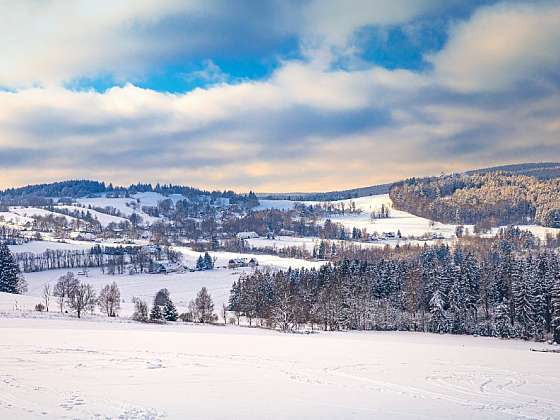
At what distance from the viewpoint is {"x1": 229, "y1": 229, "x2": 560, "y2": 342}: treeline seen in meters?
75.9

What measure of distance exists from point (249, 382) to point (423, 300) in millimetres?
70875

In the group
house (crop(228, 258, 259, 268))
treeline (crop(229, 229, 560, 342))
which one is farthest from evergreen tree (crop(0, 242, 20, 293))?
house (crop(228, 258, 259, 268))

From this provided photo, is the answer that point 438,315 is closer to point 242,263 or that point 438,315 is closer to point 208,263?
point 242,263

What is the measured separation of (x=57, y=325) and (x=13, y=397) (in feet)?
118

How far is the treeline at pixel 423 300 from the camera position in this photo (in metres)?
75.9

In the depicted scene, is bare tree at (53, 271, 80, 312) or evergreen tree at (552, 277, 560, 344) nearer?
evergreen tree at (552, 277, 560, 344)

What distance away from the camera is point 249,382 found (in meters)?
23.6

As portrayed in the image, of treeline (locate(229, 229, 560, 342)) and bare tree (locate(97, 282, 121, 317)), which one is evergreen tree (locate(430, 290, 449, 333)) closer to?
treeline (locate(229, 229, 560, 342))

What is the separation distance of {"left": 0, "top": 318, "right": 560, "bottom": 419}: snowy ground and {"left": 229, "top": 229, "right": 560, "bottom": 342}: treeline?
1513 inches

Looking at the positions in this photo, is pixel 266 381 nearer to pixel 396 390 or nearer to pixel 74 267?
pixel 396 390

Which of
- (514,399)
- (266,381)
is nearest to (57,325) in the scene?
(266,381)

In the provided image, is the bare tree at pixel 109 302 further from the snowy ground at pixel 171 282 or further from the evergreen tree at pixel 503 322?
the evergreen tree at pixel 503 322

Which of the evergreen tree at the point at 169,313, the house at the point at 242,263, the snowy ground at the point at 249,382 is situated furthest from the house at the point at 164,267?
the snowy ground at the point at 249,382

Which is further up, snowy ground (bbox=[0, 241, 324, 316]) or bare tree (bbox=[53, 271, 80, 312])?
bare tree (bbox=[53, 271, 80, 312])
